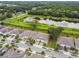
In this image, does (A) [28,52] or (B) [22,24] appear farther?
(B) [22,24]

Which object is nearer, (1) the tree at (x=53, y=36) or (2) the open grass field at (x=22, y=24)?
(1) the tree at (x=53, y=36)

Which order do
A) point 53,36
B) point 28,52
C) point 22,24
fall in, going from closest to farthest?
point 28,52 → point 53,36 → point 22,24

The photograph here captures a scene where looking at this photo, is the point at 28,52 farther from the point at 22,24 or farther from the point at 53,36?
the point at 22,24

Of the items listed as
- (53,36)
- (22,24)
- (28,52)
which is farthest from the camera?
(22,24)

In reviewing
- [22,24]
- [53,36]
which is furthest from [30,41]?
[22,24]

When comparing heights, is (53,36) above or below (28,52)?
above

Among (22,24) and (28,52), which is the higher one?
(22,24)

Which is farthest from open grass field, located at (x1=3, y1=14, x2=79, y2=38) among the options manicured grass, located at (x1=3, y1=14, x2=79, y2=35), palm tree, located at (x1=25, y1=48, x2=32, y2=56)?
palm tree, located at (x1=25, y1=48, x2=32, y2=56)

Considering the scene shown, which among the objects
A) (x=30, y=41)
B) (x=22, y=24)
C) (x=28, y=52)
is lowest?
(x=28, y=52)

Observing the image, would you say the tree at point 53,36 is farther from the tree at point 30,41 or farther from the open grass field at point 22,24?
the tree at point 30,41

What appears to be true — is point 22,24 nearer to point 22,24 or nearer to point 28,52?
point 22,24

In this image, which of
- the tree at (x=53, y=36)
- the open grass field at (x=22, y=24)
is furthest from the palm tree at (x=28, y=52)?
the open grass field at (x=22, y=24)

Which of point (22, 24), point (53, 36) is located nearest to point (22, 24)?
point (22, 24)
